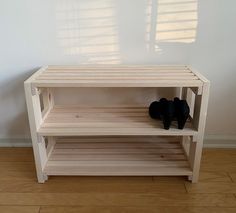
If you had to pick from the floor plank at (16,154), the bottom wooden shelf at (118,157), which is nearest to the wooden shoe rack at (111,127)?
the bottom wooden shelf at (118,157)

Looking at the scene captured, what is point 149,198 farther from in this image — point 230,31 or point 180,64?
point 230,31

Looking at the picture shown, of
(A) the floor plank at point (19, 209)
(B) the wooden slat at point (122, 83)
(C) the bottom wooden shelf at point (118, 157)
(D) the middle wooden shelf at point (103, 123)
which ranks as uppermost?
(B) the wooden slat at point (122, 83)

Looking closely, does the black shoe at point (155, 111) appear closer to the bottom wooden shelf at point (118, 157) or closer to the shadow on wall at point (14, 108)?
the bottom wooden shelf at point (118, 157)

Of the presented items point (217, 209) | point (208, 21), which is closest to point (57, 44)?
point (208, 21)

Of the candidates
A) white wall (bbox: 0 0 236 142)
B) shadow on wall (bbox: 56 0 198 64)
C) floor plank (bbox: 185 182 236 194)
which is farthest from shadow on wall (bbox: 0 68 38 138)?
floor plank (bbox: 185 182 236 194)

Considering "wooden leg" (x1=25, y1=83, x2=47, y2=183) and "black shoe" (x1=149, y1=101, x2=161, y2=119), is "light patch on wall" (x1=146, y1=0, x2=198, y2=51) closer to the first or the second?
"black shoe" (x1=149, y1=101, x2=161, y2=119)

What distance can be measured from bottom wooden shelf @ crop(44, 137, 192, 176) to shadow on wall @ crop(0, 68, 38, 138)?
23 centimetres

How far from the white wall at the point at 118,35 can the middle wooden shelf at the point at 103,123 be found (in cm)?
24

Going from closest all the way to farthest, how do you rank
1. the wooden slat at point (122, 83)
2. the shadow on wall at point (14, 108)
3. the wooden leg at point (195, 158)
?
the wooden slat at point (122, 83)
the wooden leg at point (195, 158)
the shadow on wall at point (14, 108)

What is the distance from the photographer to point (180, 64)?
1.24m

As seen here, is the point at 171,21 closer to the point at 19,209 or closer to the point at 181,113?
the point at 181,113

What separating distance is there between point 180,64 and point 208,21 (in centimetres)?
23

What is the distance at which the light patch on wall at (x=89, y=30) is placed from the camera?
1.16 meters

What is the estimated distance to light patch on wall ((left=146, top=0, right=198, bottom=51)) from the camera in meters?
1.15
